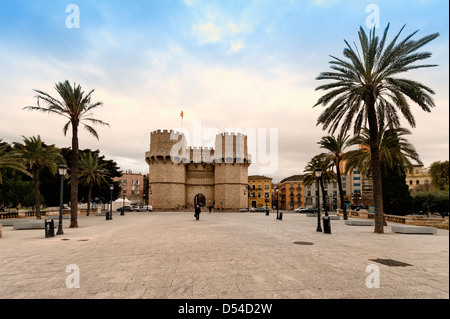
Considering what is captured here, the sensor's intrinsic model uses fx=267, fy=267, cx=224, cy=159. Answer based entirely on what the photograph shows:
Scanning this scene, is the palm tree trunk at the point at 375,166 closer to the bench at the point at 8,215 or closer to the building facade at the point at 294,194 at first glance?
the bench at the point at 8,215

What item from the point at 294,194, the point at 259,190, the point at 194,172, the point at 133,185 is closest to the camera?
the point at 194,172

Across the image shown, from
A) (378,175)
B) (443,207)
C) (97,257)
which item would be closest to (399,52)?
(378,175)

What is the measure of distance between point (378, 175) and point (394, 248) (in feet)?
22.3

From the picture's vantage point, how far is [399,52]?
14.5m

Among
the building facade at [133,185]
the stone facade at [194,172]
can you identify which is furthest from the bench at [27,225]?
the building facade at [133,185]

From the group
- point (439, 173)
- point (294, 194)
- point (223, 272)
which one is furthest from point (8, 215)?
point (294, 194)

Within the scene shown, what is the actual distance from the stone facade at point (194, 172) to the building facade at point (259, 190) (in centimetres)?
4093

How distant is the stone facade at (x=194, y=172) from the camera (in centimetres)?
5288

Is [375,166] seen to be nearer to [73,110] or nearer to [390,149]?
[390,149]

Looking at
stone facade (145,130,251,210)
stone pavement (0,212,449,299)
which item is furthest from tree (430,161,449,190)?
stone pavement (0,212,449,299)

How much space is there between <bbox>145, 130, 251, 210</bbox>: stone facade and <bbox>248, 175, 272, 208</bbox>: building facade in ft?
134

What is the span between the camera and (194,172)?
191ft

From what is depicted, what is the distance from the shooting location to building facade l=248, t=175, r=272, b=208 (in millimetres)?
96125

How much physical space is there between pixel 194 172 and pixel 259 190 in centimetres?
4439
